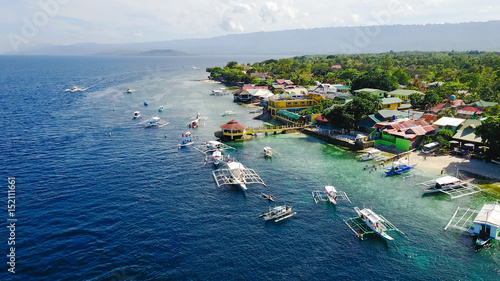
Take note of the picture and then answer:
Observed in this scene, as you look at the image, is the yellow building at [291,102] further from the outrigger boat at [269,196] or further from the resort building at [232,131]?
the outrigger boat at [269,196]

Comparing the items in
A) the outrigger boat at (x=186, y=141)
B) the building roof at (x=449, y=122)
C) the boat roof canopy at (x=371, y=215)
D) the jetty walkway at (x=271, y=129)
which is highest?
the building roof at (x=449, y=122)

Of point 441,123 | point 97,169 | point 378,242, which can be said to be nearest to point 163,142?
point 97,169

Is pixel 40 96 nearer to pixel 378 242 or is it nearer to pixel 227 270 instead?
pixel 227 270

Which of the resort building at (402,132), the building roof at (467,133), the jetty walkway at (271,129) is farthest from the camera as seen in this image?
the jetty walkway at (271,129)

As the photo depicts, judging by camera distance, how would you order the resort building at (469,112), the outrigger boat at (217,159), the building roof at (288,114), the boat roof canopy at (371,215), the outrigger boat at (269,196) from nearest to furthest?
the boat roof canopy at (371,215) → the outrigger boat at (269,196) → the outrigger boat at (217,159) → the resort building at (469,112) → the building roof at (288,114)

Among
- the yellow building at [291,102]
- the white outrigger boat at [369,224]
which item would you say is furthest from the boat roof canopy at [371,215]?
the yellow building at [291,102]

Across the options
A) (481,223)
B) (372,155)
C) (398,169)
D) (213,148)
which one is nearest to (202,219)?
(213,148)

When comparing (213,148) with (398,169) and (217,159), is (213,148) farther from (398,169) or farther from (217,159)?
(398,169)

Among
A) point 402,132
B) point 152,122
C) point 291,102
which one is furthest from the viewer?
point 291,102
